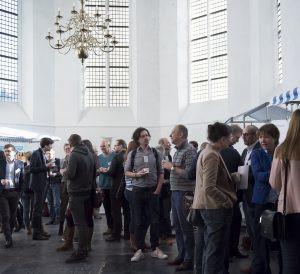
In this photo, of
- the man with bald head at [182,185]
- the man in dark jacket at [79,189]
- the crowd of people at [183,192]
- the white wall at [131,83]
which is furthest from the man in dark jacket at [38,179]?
the white wall at [131,83]

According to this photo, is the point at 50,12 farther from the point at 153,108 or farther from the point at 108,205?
the point at 108,205

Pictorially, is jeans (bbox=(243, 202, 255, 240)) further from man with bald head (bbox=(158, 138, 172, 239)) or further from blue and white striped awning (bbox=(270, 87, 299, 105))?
blue and white striped awning (bbox=(270, 87, 299, 105))

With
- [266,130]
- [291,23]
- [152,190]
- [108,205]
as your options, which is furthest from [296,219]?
[291,23]

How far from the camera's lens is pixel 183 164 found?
16.4 feet

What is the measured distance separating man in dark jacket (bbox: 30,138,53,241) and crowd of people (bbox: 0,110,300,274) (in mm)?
16

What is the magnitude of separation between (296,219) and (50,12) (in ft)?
54.6

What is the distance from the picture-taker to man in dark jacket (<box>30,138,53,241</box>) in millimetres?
7188

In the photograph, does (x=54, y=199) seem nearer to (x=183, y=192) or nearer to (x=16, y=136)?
(x=183, y=192)

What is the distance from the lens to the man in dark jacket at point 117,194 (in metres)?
6.86

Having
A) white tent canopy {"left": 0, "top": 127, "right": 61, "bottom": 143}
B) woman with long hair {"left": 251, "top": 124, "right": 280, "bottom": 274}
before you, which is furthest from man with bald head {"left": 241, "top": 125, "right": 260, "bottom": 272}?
white tent canopy {"left": 0, "top": 127, "right": 61, "bottom": 143}

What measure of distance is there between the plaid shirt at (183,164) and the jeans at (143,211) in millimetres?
514

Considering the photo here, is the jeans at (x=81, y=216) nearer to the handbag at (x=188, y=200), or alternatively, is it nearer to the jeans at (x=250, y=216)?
the handbag at (x=188, y=200)

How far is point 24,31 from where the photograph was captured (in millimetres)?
17719

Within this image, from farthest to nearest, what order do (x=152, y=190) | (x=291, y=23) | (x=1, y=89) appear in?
(x=1, y=89) → (x=291, y=23) → (x=152, y=190)
